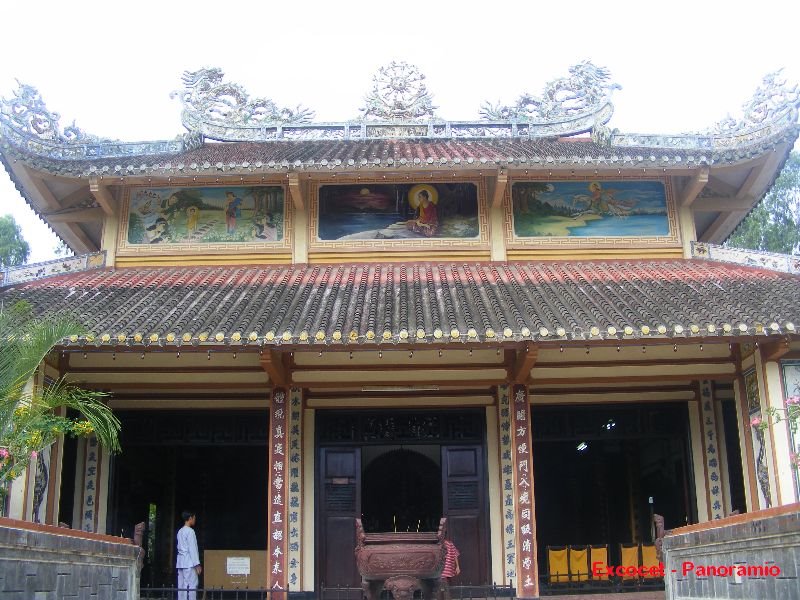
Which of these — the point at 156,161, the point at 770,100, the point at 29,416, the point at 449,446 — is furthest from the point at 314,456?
the point at 770,100

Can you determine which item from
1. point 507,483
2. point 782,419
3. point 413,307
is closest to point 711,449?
point 782,419

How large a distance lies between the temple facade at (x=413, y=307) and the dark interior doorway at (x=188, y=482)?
2.4 inches

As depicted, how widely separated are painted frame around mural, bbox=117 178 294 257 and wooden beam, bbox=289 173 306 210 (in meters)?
0.19

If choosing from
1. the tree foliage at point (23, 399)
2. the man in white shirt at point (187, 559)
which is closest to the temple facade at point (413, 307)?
the man in white shirt at point (187, 559)

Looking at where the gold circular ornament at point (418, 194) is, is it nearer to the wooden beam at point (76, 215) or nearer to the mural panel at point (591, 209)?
the mural panel at point (591, 209)

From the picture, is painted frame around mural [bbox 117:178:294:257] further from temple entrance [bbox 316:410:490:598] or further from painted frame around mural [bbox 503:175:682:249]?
painted frame around mural [bbox 503:175:682:249]

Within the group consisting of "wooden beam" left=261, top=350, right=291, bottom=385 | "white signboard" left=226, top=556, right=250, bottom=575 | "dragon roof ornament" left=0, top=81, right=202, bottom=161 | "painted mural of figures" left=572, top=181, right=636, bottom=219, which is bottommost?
"white signboard" left=226, top=556, right=250, bottom=575

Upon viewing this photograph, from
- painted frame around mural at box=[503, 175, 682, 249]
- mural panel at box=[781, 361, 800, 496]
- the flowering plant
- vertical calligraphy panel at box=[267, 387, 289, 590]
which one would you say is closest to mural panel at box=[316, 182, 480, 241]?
painted frame around mural at box=[503, 175, 682, 249]

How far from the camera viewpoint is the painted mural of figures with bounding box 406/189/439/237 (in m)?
12.4

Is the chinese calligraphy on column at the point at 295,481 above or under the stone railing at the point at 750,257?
under

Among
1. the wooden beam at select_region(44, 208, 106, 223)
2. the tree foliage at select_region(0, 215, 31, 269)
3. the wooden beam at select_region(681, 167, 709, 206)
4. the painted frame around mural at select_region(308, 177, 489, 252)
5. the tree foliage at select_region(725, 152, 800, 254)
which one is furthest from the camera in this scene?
the tree foliage at select_region(0, 215, 31, 269)

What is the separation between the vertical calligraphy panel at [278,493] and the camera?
9.97m

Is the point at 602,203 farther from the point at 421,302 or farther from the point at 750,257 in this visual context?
the point at 421,302

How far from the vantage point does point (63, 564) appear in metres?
6.34
